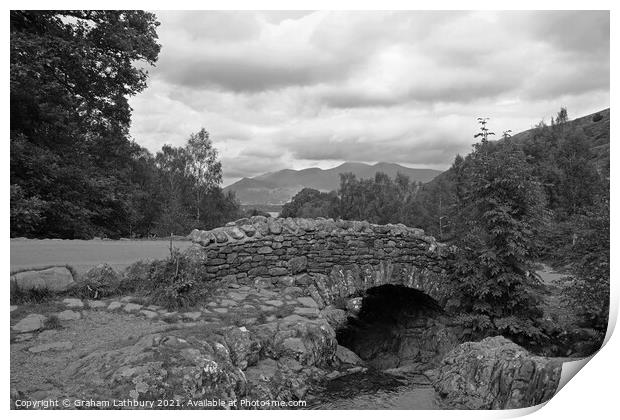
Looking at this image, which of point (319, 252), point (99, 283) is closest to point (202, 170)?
point (319, 252)

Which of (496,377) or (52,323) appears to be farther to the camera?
(496,377)

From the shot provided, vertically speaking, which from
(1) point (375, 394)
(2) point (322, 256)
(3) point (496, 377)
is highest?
(2) point (322, 256)

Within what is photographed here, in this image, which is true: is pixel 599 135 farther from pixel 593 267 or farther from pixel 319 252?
pixel 319 252

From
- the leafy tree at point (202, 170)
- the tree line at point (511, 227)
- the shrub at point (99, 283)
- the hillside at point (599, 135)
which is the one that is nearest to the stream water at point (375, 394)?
the tree line at point (511, 227)

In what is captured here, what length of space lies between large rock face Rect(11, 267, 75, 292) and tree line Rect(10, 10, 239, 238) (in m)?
0.44

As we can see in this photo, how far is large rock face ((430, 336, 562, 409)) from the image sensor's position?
4.54 m

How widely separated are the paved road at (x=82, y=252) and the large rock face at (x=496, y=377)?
4129 mm

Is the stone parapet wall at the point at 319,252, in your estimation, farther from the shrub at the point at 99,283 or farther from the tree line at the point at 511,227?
the shrub at the point at 99,283

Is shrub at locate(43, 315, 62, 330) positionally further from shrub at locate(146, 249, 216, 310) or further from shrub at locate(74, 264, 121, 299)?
shrub at locate(146, 249, 216, 310)

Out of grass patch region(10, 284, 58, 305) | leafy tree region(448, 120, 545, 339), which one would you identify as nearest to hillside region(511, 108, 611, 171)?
leafy tree region(448, 120, 545, 339)

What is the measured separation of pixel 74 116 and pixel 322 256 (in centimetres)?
427

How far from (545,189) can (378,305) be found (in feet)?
12.7

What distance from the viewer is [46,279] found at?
4922 millimetres
